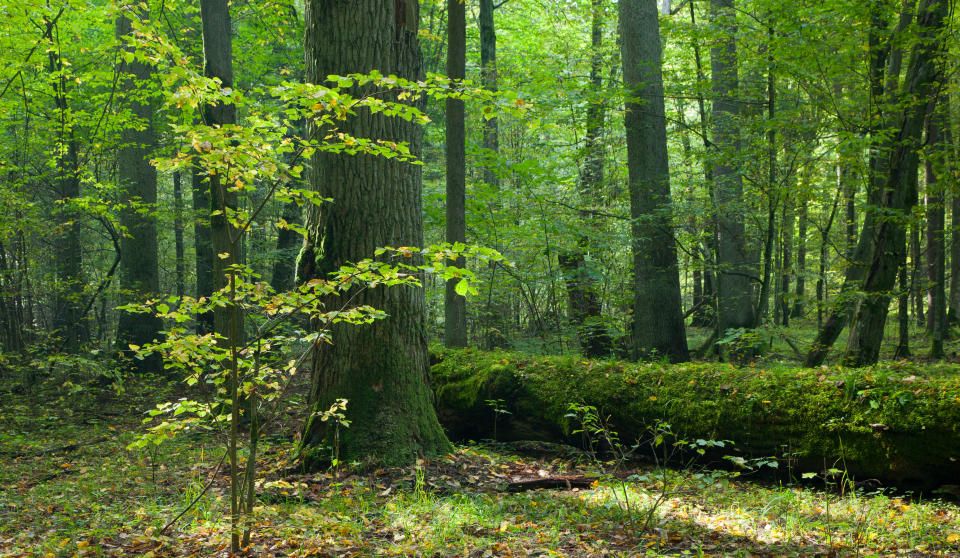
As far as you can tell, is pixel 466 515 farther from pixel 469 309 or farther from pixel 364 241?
pixel 469 309

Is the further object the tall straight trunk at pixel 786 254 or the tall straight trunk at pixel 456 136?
the tall straight trunk at pixel 786 254

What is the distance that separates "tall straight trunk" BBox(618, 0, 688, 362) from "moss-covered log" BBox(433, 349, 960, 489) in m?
2.37

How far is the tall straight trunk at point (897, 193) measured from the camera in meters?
6.20

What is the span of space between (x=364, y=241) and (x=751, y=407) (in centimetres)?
385

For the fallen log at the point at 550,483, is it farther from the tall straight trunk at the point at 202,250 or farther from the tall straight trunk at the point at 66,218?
the tall straight trunk at the point at 202,250

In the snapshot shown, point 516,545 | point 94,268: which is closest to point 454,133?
point 516,545

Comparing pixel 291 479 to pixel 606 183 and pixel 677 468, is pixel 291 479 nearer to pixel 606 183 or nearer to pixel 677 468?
pixel 677 468

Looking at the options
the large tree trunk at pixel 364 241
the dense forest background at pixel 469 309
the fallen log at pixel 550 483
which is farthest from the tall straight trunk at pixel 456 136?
the fallen log at pixel 550 483

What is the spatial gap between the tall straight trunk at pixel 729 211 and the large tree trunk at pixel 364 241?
5280 millimetres

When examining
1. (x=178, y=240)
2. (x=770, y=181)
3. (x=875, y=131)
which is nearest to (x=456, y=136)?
(x=770, y=181)

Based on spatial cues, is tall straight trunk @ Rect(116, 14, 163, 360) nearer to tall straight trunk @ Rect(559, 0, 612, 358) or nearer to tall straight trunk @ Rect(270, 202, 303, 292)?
tall straight trunk @ Rect(270, 202, 303, 292)

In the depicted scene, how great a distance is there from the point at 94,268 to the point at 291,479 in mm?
18835

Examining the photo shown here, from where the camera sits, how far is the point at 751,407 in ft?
16.4

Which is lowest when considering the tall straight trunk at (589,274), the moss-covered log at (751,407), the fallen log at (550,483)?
the fallen log at (550,483)
